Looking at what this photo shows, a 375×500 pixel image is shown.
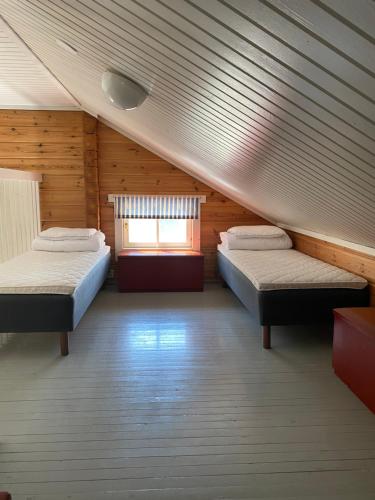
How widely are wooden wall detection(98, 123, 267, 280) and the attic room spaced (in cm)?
65

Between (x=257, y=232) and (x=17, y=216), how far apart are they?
9.31 feet

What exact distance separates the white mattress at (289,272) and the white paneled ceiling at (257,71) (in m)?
0.50

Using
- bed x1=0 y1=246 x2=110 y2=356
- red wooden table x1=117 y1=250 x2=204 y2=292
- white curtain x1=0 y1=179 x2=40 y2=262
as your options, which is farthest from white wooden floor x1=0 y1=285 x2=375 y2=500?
red wooden table x1=117 y1=250 x2=204 y2=292

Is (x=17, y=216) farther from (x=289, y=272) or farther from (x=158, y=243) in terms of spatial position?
(x=289, y=272)

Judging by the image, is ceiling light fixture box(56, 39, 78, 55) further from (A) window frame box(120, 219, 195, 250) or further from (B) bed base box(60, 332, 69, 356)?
(A) window frame box(120, 219, 195, 250)

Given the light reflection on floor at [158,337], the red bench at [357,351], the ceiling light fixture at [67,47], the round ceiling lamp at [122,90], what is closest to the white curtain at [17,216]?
the light reflection on floor at [158,337]

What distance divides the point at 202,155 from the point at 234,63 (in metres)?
1.79

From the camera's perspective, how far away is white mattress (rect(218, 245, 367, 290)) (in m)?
2.72

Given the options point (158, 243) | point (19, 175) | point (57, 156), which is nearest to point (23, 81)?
point (19, 175)

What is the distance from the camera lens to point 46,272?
9.87 ft

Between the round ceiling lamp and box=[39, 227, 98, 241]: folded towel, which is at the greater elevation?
the round ceiling lamp

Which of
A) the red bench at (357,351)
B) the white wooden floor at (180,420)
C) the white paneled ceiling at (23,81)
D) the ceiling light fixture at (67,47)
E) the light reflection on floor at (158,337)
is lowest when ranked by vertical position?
the light reflection on floor at (158,337)

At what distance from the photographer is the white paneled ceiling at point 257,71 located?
0.81m

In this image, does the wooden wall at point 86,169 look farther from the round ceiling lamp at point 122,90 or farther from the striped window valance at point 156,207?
the round ceiling lamp at point 122,90
